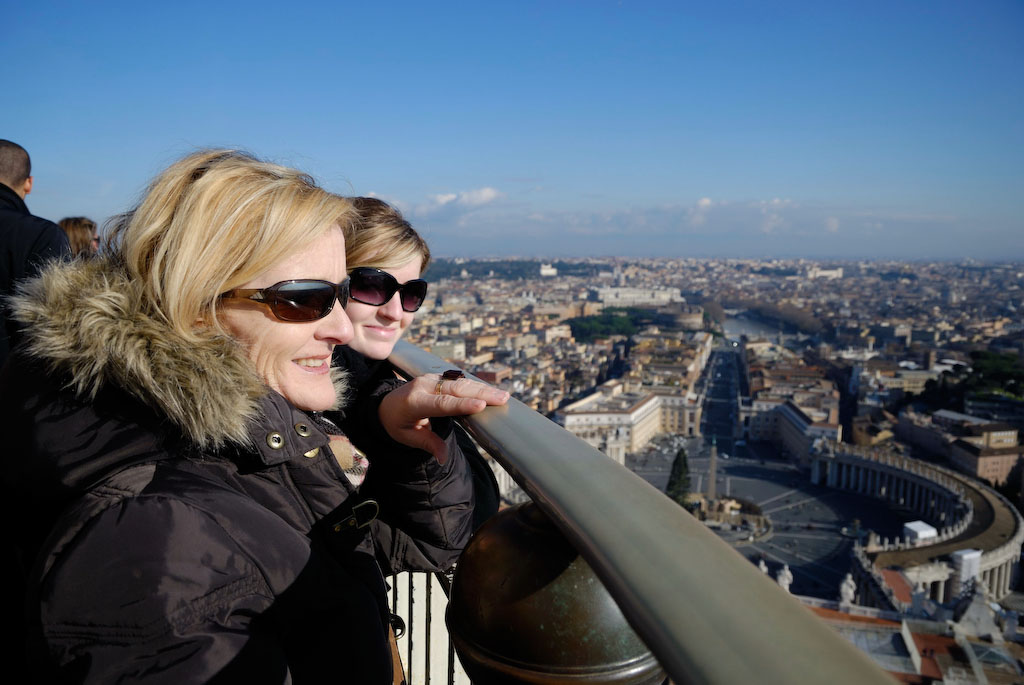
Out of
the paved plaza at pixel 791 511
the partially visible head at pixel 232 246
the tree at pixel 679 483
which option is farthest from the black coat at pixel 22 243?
the tree at pixel 679 483

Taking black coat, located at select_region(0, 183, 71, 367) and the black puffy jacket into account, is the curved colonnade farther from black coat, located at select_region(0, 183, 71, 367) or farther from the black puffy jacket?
the black puffy jacket

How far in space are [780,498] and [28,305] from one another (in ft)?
59.8

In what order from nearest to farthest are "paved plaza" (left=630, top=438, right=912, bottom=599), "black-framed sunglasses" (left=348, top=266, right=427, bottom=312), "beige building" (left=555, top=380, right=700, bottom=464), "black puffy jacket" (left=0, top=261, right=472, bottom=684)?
1. "black puffy jacket" (left=0, top=261, right=472, bottom=684)
2. "black-framed sunglasses" (left=348, top=266, right=427, bottom=312)
3. "paved plaza" (left=630, top=438, right=912, bottom=599)
4. "beige building" (left=555, top=380, right=700, bottom=464)

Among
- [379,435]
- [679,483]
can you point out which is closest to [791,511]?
[679,483]

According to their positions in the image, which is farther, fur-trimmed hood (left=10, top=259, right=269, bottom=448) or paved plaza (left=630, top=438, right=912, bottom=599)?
paved plaza (left=630, top=438, right=912, bottom=599)

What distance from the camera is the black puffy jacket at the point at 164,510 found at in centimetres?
49

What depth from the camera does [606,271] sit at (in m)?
80.7

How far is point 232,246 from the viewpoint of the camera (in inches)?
27.9

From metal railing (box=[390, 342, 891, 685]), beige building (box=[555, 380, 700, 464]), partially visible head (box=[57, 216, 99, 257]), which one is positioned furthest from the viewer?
beige building (box=[555, 380, 700, 464])

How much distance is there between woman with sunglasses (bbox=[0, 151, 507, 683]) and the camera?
0.49 meters

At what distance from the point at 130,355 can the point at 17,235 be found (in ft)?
3.98

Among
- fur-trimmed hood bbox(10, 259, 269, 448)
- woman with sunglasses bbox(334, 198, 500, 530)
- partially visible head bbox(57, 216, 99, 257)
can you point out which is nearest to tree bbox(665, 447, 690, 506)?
partially visible head bbox(57, 216, 99, 257)

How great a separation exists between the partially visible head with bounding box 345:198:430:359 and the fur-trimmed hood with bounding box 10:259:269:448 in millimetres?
736

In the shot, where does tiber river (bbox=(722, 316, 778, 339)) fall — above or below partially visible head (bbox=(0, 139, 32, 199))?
below
